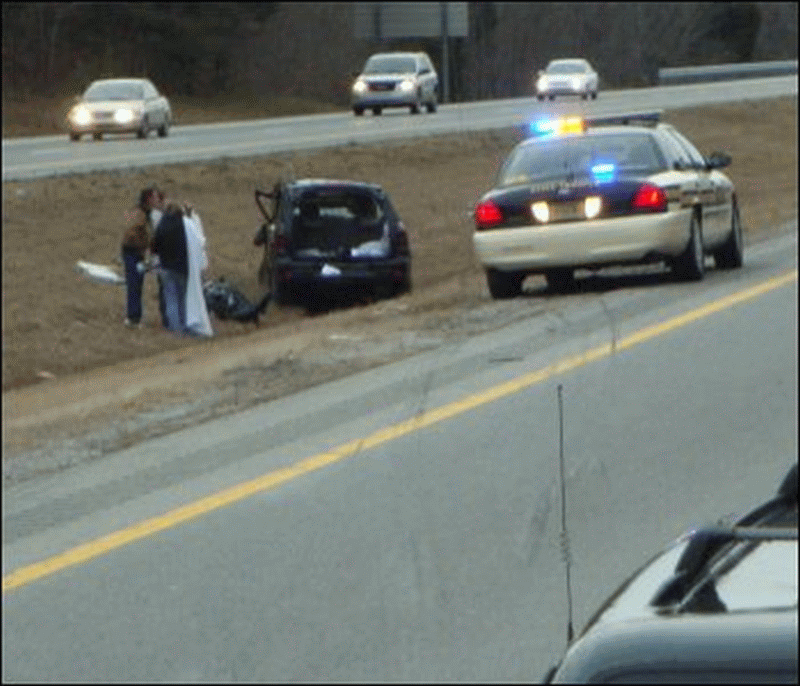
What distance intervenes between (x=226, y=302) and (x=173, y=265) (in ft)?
0.85

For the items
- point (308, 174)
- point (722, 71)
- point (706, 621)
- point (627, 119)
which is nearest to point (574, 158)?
point (627, 119)

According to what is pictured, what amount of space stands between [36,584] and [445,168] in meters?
7.26

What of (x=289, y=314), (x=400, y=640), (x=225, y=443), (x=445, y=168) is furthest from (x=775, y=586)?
(x=225, y=443)

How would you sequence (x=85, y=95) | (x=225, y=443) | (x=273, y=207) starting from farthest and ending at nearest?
(x=225, y=443)
(x=273, y=207)
(x=85, y=95)

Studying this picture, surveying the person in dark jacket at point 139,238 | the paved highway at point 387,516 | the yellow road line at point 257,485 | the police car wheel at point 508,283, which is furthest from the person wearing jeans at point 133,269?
the yellow road line at point 257,485

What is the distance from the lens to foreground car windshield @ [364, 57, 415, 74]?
10.9ft

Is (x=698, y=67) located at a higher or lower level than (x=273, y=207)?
higher

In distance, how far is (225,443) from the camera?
12.4 m

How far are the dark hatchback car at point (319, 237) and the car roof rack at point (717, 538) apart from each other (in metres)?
2.25

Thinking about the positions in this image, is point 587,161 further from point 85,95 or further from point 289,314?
point 289,314

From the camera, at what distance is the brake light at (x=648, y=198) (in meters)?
3.53

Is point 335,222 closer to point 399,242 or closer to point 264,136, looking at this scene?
point 264,136

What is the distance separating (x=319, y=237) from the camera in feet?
14.3

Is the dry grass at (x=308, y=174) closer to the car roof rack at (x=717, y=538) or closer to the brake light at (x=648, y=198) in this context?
the brake light at (x=648, y=198)
